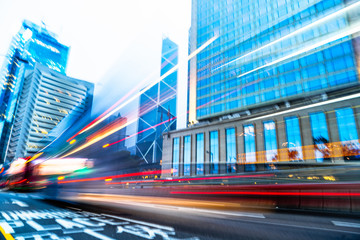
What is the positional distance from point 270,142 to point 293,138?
3.66m

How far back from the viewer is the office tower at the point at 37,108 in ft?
430

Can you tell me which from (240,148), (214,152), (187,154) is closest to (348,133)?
(240,148)

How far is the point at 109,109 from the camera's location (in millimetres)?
23266

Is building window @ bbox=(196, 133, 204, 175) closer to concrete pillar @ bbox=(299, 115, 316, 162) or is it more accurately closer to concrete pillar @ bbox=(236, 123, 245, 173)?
concrete pillar @ bbox=(236, 123, 245, 173)

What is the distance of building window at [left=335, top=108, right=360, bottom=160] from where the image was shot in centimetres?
3004

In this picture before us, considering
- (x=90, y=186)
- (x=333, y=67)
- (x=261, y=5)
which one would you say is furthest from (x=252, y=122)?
(x=90, y=186)

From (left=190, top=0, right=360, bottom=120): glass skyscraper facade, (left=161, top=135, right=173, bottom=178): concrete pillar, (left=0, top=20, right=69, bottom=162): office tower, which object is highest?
Answer: (left=0, top=20, right=69, bottom=162): office tower

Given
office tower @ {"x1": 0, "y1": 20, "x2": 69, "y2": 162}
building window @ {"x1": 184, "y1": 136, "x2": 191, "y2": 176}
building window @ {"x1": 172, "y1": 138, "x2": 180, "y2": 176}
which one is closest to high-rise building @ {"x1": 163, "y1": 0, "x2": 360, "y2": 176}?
building window @ {"x1": 184, "y1": 136, "x2": 191, "y2": 176}

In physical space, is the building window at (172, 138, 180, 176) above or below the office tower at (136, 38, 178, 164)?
below

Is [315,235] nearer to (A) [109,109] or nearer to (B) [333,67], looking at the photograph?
(A) [109,109]

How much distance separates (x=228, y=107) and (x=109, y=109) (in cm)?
2888

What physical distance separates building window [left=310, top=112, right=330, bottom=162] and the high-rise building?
0.12 metres

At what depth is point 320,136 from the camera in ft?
109

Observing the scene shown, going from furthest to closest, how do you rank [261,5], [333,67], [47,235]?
[261,5]
[333,67]
[47,235]
